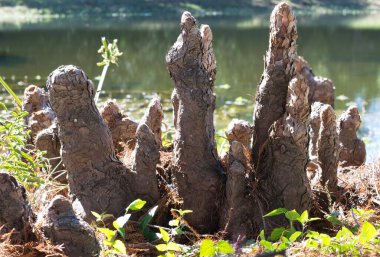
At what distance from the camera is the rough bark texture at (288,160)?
2614 mm

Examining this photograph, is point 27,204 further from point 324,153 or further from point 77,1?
point 77,1

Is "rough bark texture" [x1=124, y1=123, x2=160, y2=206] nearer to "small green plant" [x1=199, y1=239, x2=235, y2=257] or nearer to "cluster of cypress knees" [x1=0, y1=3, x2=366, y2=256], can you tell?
"cluster of cypress knees" [x1=0, y1=3, x2=366, y2=256]

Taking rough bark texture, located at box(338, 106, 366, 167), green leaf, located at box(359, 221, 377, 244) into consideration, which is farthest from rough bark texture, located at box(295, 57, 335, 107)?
Answer: green leaf, located at box(359, 221, 377, 244)

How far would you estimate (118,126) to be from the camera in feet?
11.9

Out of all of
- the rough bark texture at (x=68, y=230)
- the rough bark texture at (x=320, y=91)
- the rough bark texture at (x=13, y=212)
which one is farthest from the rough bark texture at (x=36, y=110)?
the rough bark texture at (x=320, y=91)

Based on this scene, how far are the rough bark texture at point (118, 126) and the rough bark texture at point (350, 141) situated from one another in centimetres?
125

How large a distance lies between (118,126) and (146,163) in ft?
2.71

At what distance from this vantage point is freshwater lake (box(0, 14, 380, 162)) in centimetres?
1253

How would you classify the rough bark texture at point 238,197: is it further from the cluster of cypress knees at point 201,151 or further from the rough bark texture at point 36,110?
the rough bark texture at point 36,110

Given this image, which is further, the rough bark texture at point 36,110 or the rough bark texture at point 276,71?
the rough bark texture at point 36,110

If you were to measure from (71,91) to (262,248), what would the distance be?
3.35 feet

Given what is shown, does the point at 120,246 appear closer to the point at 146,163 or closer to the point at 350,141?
the point at 146,163

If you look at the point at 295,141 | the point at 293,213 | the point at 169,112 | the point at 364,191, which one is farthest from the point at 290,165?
the point at 169,112

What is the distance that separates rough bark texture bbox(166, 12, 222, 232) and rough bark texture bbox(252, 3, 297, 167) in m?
0.22
